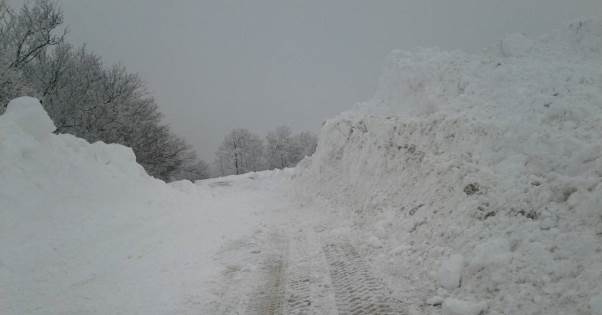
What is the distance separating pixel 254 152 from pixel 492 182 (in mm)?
49336

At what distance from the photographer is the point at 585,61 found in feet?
26.7

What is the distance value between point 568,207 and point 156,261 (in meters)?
6.30

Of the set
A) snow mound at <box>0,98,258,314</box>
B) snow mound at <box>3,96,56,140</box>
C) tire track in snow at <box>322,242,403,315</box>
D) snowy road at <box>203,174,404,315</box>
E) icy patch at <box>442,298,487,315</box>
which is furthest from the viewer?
snow mound at <box>3,96,56,140</box>

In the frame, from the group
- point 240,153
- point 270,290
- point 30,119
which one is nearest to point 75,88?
point 30,119

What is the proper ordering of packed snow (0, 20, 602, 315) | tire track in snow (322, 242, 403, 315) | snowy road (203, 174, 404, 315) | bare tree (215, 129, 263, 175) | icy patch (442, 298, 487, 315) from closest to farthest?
icy patch (442, 298, 487, 315)
packed snow (0, 20, 602, 315)
tire track in snow (322, 242, 403, 315)
snowy road (203, 174, 404, 315)
bare tree (215, 129, 263, 175)

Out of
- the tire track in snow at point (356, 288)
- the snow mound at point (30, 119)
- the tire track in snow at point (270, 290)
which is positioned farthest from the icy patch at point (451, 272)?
the snow mound at point (30, 119)

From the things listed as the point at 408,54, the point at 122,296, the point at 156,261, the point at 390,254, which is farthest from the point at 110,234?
the point at 408,54

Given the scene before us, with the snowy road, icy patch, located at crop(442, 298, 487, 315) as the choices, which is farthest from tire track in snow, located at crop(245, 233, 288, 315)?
icy patch, located at crop(442, 298, 487, 315)

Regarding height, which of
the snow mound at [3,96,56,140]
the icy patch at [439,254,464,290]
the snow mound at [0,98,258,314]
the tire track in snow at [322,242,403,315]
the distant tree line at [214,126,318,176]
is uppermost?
the distant tree line at [214,126,318,176]

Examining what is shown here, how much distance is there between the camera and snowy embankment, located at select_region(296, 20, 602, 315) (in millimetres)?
3209

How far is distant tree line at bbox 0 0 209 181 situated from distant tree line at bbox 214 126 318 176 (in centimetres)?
2803

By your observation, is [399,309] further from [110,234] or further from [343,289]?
[110,234]

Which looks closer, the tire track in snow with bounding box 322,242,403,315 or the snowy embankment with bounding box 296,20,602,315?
the snowy embankment with bounding box 296,20,602,315

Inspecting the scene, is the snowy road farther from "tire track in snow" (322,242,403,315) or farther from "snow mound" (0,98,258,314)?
"snow mound" (0,98,258,314)
